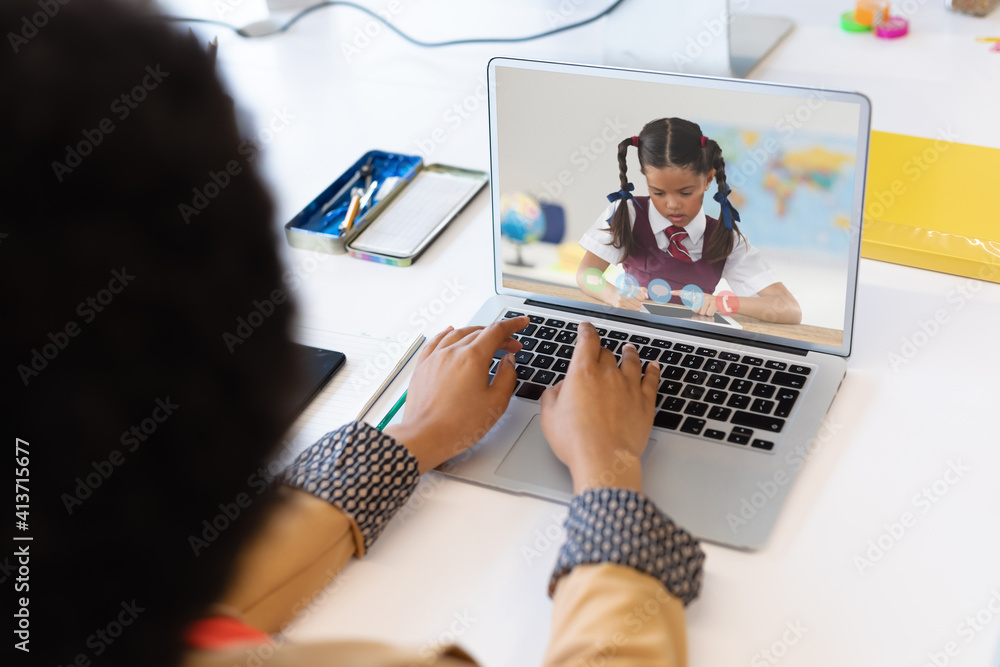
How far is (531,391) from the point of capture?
2.73ft

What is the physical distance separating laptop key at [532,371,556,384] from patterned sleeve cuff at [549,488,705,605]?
201 mm

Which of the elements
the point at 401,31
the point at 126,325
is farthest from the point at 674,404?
the point at 401,31

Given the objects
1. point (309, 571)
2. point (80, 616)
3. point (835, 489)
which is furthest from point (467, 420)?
point (80, 616)

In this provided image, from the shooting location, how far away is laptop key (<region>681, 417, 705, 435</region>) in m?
0.76

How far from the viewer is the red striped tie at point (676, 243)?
2.76ft

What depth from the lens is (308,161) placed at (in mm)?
1274

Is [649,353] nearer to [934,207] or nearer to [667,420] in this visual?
[667,420]

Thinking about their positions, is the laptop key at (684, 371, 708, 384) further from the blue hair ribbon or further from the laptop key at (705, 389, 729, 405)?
the blue hair ribbon

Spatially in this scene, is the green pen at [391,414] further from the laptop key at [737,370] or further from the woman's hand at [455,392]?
the laptop key at [737,370]

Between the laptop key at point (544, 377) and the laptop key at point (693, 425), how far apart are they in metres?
0.14

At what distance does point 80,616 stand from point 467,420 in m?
0.42

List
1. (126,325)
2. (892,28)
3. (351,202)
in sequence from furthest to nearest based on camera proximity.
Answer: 1. (892,28)
2. (351,202)
3. (126,325)

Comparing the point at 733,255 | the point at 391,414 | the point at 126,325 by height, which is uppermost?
the point at 126,325

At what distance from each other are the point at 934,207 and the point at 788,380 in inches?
13.5
